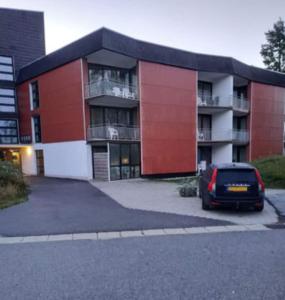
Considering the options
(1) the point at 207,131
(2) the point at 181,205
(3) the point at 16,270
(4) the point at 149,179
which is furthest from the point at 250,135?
(3) the point at 16,270

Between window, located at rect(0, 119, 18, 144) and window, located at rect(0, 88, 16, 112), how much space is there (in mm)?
1146

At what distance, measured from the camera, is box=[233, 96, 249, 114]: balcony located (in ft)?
65.7

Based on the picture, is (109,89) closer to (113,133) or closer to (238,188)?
(113,133)

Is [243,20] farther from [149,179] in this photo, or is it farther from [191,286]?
[191,286]

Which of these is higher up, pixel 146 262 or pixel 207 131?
pixel 207 131

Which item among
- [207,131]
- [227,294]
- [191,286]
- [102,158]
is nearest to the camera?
[227,294]

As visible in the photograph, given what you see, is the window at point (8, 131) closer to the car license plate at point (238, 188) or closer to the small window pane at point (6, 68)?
the small window pane at point (6, 68)

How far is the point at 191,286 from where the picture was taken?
9.30 feet

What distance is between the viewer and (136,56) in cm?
1482

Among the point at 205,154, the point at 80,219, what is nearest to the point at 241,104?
the point at 205,154

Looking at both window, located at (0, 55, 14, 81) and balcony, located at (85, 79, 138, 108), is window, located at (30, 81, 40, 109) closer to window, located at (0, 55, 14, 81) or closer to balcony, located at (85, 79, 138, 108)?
window, located at (0, 55, 14, 81)

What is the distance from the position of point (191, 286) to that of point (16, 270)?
2.69 meters

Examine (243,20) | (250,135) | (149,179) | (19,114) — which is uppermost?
(243,20)

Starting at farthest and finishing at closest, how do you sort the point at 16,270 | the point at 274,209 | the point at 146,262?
the point at 274,209 → the point at 146,262 → the point at 16,270
